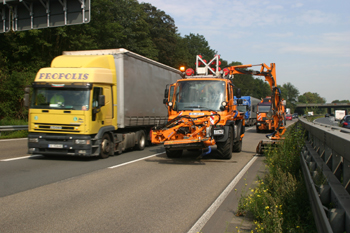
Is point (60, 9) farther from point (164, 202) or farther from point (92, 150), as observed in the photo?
point (164, 202)

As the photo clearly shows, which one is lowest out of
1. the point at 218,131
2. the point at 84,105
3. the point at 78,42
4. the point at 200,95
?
the point at 218,131

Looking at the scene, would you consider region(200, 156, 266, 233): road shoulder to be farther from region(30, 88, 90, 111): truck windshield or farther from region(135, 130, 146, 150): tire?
region(135, 130, 146, 150): tire

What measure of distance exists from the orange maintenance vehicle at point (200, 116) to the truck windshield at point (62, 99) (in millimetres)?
2494

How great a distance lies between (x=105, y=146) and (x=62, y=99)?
223cm

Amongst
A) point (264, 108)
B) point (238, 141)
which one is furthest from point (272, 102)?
point (264, 108)

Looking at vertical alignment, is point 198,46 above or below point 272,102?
above

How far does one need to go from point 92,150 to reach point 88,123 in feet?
3.14

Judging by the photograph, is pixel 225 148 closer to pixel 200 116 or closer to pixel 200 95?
pixel 200 116

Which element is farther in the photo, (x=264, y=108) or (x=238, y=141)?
(x=264, y=108)

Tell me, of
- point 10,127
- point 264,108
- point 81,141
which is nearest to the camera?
point 81,141

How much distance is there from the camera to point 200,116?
11.4 metres

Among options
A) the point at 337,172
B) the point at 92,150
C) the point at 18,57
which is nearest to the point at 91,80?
the point at 92,150

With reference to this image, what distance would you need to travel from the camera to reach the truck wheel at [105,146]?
39.7 feet

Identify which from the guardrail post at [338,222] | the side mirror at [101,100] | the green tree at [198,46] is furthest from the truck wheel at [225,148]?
the green tree at [198,46]
